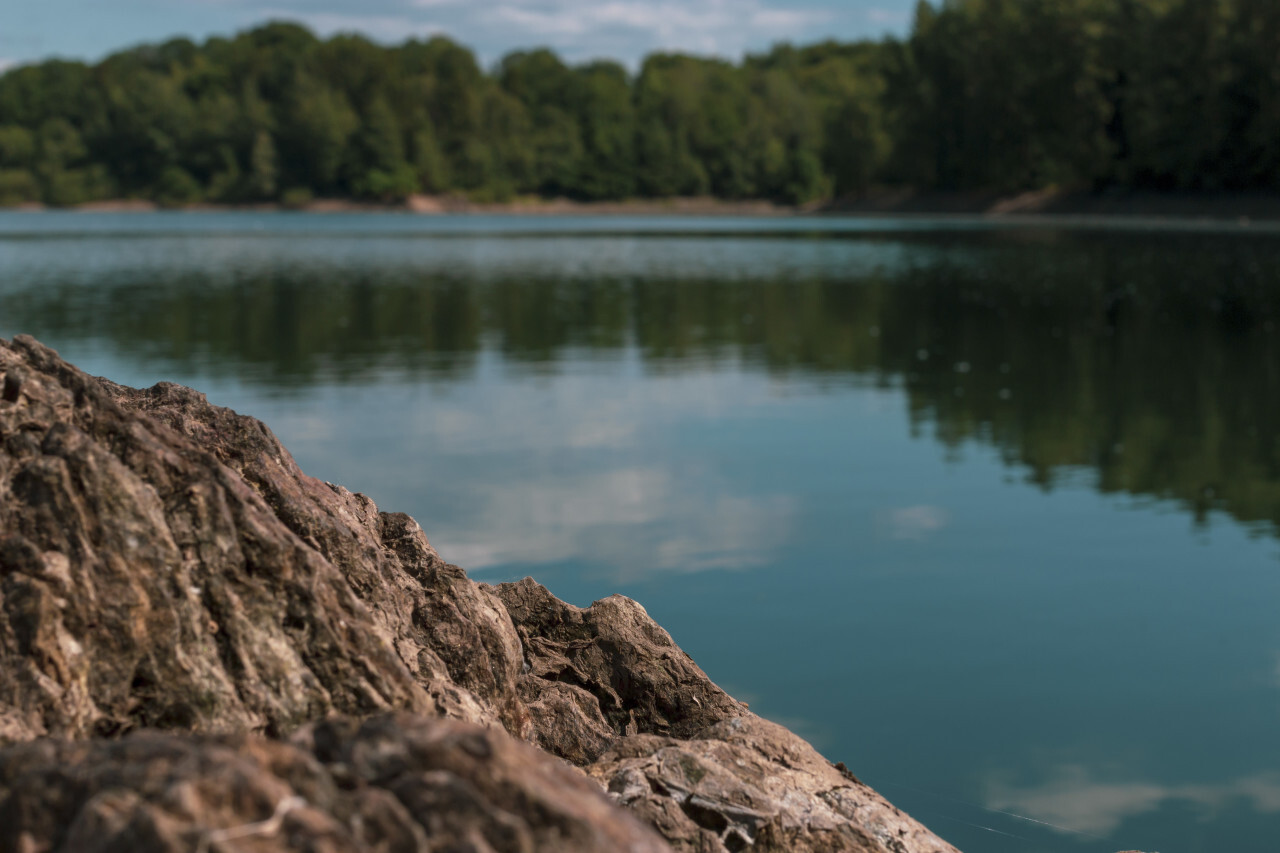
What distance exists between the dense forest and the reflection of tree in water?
55.4 m

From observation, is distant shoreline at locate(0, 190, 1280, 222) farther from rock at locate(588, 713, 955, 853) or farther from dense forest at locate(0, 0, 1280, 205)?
rock at locate(588, 713, 955, 853)

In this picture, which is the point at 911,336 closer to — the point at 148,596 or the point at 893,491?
the point at 893,491

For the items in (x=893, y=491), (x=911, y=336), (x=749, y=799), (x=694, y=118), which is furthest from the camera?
(x=694, y=118)

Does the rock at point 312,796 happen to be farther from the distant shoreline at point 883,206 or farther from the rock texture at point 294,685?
the distant shoreline at point 883,206

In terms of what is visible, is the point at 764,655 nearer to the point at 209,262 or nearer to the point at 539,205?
the point at 209,262

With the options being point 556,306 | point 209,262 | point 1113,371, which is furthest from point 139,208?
point 1113,371

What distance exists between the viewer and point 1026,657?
742 cm

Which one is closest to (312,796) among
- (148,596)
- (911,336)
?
(148,596)

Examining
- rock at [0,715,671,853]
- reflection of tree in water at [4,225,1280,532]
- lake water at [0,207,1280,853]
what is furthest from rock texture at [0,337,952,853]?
reflection of tree in water at [4,225,1280,532]

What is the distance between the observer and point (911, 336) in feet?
80.5

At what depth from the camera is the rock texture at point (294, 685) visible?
8.77ft

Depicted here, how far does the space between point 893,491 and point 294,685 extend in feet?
28.0

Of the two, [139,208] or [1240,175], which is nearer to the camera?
[1240,175]

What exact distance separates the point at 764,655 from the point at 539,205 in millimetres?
158151
